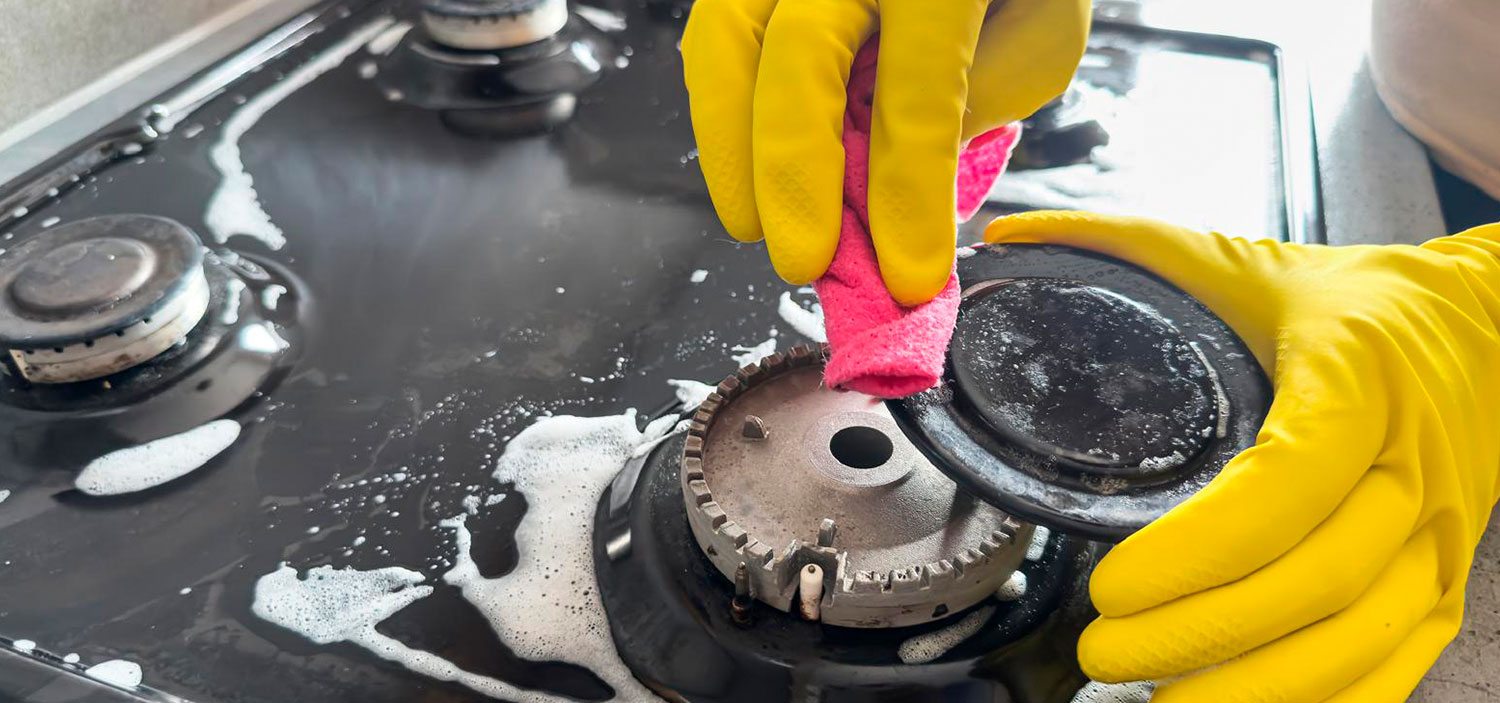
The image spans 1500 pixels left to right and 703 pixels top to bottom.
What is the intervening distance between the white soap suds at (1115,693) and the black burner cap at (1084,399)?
18 centimetres

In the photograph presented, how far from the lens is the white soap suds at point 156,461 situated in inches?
31.3

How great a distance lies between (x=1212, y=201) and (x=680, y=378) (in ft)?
2.12

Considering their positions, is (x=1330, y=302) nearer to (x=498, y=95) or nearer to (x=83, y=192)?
(x=498, y=95)

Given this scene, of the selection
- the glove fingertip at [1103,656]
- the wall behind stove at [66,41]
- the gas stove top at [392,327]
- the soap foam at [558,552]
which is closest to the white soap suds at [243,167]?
the gas stove top at [392,327]

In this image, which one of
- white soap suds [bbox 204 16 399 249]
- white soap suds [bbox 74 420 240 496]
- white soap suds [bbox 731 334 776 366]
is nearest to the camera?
white soap suds [bbox 74 420 240 496]

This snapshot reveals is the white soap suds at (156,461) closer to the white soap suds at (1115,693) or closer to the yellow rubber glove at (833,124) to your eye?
the yellow rubber glove at (833,124)

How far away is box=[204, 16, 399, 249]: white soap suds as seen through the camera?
1.04 m

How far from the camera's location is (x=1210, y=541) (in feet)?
1.82

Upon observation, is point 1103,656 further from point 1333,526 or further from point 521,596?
point 521,596

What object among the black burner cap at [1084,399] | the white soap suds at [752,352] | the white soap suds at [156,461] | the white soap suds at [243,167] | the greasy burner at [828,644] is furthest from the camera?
the white soap suds at [243,167]

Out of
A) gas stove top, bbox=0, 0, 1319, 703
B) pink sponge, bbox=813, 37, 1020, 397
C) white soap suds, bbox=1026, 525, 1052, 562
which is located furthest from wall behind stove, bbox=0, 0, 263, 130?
white soap suds, bbox=1026, 525, 1052, 562

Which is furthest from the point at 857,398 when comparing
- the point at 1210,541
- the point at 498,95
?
the point at 498,95

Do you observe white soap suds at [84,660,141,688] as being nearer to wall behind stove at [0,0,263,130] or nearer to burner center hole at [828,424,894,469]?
burner center hole at [828,424,894,469]

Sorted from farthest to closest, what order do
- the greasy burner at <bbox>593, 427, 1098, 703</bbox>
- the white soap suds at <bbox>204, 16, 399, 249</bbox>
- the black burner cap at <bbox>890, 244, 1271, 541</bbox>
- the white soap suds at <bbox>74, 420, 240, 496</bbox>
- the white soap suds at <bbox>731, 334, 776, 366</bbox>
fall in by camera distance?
the white soap suds at <bbox>204, 16, 399, 249</bbox> < the white soap suds at <bbox>731, 334, 776, 366</bbox> < the white soap suds at <bbox>74, 420, 240, 496</bbox> < the greasy burner at <bbox>593, 427, 1098, 703</bbox> < the black burner cap at <bbox>890, 244, 1271, 541</bbox>
